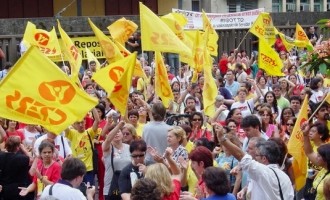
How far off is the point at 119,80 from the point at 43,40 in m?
7.67

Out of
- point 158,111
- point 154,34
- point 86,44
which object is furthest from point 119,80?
point 86,44

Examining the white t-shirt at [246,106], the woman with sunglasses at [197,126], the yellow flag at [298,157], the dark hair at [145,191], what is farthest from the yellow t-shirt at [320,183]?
the white t-shirt at [246,106]

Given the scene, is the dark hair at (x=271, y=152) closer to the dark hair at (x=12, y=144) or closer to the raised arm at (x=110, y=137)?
the raised arm at (x=110, y=137)

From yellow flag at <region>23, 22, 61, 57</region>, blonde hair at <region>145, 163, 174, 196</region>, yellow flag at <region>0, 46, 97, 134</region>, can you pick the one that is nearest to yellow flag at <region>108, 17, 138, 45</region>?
yellow flag at <region>23, 22, 61, 57</region>

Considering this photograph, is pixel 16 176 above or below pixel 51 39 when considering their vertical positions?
below

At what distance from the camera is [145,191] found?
7480mm

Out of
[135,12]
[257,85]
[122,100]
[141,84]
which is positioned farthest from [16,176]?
[135,12]

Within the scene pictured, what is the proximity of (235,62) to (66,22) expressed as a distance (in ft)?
24.0

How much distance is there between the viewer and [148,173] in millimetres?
8500

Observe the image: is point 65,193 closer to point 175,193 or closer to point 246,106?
point 175,193

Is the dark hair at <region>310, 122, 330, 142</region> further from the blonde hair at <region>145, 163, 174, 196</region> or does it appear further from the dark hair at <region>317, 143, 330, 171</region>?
the blonde hair at <region>145, 163, 174, 196</region>

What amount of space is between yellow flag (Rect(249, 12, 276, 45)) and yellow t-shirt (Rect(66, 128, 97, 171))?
8351mm

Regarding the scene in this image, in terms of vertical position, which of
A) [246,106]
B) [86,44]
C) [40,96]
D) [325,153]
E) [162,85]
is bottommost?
[246,106]

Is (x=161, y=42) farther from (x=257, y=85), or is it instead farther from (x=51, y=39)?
(x=51, y=39)
